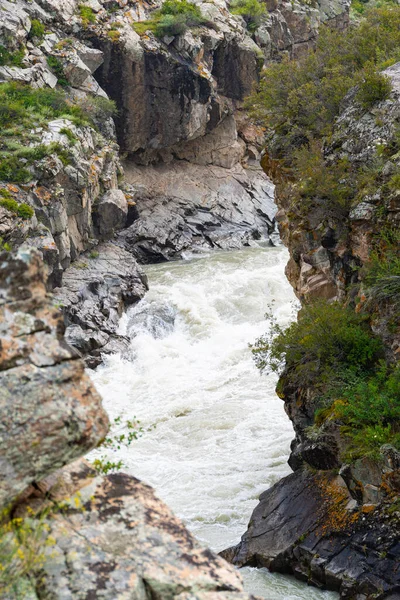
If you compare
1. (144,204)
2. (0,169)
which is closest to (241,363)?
(0,169)

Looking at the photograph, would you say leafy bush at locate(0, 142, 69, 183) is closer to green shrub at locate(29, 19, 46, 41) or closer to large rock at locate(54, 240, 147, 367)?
large rock at locate(54, 240, 147, 367)

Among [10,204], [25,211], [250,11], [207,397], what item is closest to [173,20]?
[250,11]

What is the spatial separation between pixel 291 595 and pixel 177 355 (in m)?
13.3

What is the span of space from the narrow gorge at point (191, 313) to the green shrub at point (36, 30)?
0.31 m

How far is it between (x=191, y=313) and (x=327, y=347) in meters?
13.9

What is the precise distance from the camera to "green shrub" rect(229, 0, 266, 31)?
45.2 meters

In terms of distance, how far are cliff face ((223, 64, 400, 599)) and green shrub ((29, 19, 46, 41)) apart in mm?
23247

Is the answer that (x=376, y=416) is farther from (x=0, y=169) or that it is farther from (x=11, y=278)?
(x=0, y=169)

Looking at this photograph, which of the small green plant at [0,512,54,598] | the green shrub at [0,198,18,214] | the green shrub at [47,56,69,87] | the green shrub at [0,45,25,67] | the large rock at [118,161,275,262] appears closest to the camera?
the small green plant at [0,512,54,598]

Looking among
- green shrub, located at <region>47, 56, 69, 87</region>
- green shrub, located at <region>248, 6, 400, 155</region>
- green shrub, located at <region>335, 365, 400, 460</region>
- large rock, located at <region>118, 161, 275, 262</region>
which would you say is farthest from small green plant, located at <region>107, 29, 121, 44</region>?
green shrub, located at <region>335, 365, 400, 460</region>

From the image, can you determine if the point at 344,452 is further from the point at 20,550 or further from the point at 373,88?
the point at 373,88

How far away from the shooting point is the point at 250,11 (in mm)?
45219

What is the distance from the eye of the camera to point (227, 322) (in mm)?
24250

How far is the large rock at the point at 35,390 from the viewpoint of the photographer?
4168 millimetres
